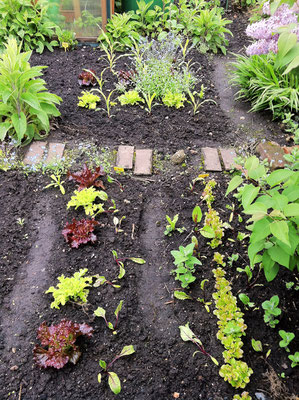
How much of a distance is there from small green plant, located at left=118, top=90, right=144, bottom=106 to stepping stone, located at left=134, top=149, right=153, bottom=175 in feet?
2.61

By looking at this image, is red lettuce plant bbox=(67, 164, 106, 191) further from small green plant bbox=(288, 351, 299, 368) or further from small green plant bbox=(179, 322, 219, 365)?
small green plant bbox=(288, 351, 299, 368)

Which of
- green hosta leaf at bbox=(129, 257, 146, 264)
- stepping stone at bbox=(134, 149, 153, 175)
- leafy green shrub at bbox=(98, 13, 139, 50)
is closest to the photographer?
green hosta leaf at bbox=(129, 257, 146, 264)

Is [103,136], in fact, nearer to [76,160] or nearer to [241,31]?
[76,160]

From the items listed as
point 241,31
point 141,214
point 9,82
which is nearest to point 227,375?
point 141,214

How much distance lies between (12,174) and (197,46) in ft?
11.2

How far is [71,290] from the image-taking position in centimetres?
225

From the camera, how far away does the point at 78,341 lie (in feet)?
6.99

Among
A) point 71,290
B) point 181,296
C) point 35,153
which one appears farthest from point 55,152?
point 181,296

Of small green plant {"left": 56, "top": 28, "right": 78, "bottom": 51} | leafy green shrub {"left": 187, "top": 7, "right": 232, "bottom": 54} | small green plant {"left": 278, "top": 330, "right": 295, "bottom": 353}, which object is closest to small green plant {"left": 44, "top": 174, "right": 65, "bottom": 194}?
small green plant {"left": 278, "top": 330, "right": 295, "bottom": 353}

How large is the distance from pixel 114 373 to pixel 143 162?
188cm

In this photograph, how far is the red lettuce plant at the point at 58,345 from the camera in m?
1.99

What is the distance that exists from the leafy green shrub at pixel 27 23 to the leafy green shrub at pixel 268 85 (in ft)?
8.56

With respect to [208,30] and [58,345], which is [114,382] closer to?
[58,345]

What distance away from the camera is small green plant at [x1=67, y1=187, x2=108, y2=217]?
2805 millimetres
